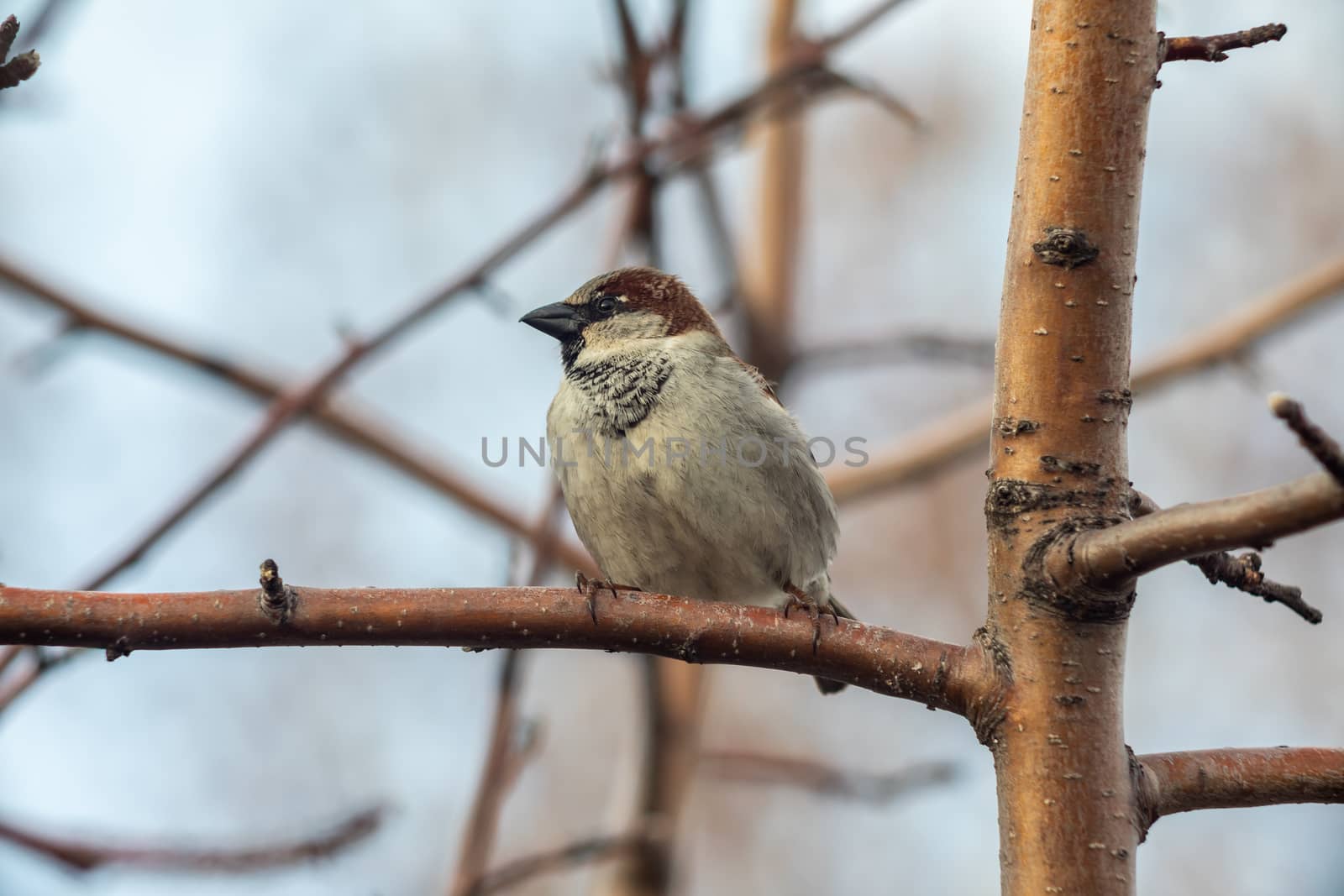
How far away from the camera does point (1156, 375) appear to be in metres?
3.83

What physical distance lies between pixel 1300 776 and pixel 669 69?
2419 millimetres

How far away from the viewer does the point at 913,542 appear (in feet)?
25.4

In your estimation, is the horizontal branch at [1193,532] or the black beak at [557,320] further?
the black beak at [557,320]

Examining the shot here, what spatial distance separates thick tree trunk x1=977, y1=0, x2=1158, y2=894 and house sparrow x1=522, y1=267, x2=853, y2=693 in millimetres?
1257

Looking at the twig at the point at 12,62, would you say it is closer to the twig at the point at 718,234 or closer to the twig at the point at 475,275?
the twig at the point at 475,275

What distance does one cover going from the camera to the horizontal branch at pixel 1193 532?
111 centimetres

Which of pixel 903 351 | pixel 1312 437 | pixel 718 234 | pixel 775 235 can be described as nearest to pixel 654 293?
pixel 718 234

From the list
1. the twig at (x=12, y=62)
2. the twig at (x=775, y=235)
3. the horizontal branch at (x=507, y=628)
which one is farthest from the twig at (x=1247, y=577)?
the twig at (x=775, y=235)

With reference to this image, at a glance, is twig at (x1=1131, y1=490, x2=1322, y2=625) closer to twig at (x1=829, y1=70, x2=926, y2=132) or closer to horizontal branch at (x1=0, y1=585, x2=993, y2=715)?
horizontal branch at (x1=0, y1=585, x2=993, y2=715)

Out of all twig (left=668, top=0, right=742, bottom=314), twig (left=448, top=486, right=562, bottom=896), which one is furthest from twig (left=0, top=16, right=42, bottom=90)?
twig (left=668, top=0, right=742, bottom=314)

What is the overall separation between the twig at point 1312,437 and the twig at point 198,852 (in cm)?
168

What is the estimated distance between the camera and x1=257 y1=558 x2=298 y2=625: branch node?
60.2 inches

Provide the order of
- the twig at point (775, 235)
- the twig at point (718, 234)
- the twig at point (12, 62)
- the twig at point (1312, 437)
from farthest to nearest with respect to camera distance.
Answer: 1. the twig at point (775, 235)
2. the twig at point (718, 234)
3. the twig at point (12, 62)
4. the twig at point (1312, 437)

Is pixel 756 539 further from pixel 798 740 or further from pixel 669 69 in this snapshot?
pixel 798 740
